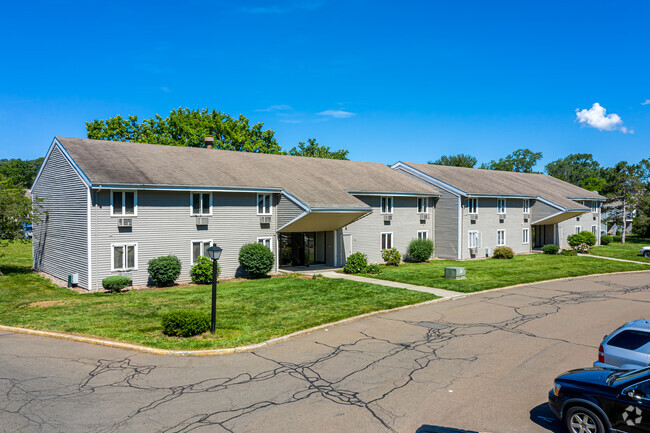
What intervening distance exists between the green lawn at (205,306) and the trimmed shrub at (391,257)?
842 centimetres

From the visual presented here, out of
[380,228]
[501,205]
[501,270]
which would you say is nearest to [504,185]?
[501,205]

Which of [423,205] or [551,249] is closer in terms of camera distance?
[423,205]

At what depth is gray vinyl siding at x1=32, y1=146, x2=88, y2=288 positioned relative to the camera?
23.5 m

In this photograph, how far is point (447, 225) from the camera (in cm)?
3712

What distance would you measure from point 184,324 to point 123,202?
1178 centimetres

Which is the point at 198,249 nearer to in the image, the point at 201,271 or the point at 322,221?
the point at 201,271

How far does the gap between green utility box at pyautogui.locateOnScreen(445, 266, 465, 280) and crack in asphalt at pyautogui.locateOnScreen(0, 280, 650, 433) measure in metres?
12.3

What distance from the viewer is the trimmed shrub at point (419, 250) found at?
34.7 m

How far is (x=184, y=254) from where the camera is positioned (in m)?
25.6

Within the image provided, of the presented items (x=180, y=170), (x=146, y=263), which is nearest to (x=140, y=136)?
(x=180, y=170)

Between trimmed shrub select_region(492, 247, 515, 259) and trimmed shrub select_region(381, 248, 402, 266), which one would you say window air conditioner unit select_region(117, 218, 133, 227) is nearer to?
trimmed shrub select_region(381, 248, 402, 266)

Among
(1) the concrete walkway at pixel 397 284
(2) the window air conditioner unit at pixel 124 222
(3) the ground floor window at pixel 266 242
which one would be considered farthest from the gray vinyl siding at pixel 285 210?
(2) the window air conditioner unit at pixel 124 222

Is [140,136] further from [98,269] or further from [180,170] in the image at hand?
[98,269]

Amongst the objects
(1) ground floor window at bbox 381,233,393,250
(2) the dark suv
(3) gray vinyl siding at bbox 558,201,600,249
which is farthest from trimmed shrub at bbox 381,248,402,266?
(2) the dark suv
